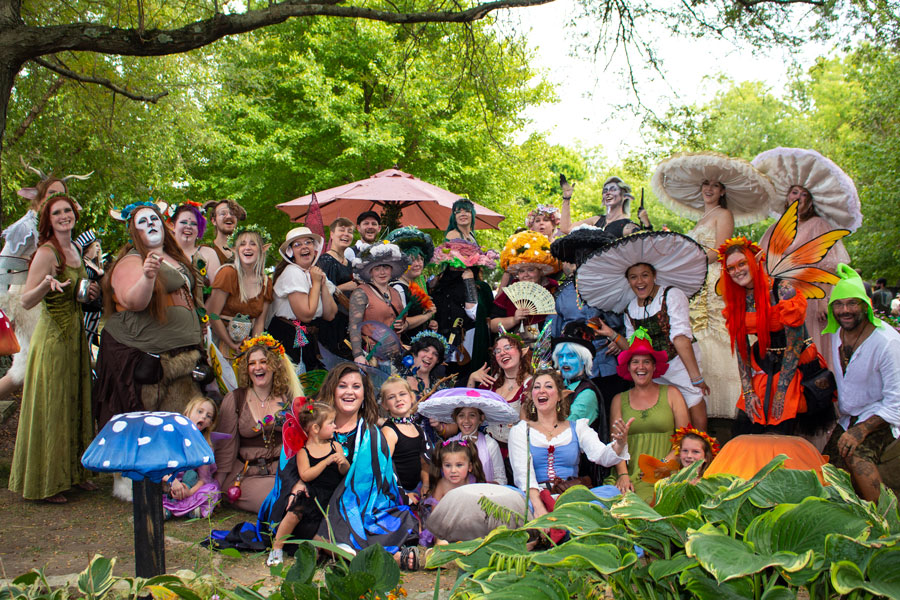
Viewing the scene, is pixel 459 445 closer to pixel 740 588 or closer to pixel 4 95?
pixel 740 588

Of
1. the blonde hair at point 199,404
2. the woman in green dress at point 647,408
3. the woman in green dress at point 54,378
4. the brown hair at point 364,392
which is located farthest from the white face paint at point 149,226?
the woman in green dress at point 647,408

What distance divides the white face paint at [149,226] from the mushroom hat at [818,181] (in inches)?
171

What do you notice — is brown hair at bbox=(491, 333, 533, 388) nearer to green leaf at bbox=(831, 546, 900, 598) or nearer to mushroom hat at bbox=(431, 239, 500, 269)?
mushroom hat at bbox=(431, 239, 500, 269)

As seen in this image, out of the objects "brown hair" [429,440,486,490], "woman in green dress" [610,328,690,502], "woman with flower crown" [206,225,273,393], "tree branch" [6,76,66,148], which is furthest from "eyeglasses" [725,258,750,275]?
"tree branch" [6,76,66,148]

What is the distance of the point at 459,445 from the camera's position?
4.85 metres

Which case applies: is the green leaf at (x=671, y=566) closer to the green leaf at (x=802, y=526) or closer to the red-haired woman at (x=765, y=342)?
the green leaf at (x=802, y=526)

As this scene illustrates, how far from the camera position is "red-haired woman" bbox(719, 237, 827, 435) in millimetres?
4227

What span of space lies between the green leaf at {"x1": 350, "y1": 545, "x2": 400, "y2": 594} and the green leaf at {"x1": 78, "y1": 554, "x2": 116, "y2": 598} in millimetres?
868

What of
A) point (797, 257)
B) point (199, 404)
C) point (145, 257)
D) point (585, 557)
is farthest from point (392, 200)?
point (585, 557)

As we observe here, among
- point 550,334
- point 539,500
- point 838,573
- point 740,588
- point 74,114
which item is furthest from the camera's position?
point 74,114

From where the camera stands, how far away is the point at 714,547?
1641 mm

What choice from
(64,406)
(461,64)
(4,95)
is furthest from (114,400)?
(461,64)

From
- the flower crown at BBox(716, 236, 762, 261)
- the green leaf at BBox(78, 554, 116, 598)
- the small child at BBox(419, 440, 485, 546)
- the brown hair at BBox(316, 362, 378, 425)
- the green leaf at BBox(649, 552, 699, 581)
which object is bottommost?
the small child at BBox(419, 440, 485, 546)

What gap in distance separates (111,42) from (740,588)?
15.3 ft
